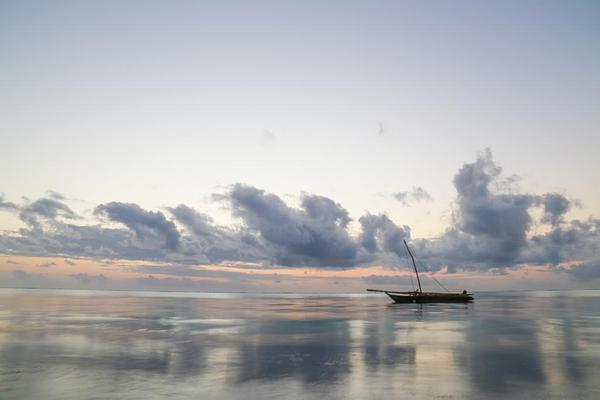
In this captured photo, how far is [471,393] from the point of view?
29.9m

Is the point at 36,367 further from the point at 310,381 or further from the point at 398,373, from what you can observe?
the point at 398,373

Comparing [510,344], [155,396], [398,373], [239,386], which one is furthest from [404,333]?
[155,396]

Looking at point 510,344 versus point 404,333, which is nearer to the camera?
point 510,344

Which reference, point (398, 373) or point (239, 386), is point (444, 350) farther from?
point (239, 386)

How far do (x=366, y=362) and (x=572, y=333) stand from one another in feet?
146

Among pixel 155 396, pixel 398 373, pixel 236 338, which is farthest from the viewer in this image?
pixel 236 338

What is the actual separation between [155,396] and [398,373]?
18.5 metres

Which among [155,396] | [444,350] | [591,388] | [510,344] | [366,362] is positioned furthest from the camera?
[510,344]

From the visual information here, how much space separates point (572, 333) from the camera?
227ft

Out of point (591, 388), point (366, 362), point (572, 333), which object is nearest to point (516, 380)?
point (591, 388)

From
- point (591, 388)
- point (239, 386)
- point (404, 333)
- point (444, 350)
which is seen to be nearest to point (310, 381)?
point (239, 386)

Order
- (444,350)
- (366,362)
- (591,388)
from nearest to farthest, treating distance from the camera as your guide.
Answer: (591,388) < (366,362) < (444,350)

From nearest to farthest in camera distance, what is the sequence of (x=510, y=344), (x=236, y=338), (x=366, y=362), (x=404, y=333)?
(x=366, y=362) → (x=510, y=344) → (x=236, y=338) → (x=404, y=333)

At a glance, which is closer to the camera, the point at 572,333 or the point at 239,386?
the point at 239,386
